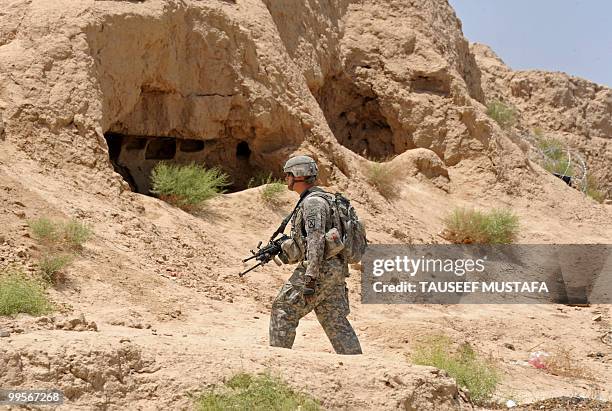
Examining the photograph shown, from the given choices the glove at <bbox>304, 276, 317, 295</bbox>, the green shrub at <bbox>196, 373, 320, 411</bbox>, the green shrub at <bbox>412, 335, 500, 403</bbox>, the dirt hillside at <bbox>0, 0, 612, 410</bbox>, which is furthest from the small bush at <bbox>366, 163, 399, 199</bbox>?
the green shrub at <bbox>196, 373, 320, 411</bbox>

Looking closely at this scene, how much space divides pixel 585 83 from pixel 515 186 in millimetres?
10244

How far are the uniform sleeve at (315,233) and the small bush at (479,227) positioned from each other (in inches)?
291

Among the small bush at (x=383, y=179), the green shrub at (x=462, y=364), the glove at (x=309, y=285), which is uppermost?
the small bush at (x=383, y=179)

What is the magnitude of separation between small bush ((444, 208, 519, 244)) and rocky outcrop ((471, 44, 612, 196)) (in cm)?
1004

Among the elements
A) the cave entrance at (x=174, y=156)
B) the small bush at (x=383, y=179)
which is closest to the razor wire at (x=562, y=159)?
the small bush at (x=383, y=179)

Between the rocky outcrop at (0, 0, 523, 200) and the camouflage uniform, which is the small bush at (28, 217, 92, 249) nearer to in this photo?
the rocky outcrop at (0, 0, 523, 200)

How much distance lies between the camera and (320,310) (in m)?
6.53

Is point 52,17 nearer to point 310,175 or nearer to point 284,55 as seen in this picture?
point 284,55

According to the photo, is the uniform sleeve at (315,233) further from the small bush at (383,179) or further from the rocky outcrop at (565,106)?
the rocky outcrop at (565,106)

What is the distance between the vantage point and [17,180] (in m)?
9.23

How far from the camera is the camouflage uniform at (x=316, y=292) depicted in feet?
20.9

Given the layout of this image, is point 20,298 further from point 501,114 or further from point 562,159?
point 562,159

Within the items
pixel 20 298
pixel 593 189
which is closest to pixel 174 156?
pixel 20 298

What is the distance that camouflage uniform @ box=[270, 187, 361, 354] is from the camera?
20.9ft
